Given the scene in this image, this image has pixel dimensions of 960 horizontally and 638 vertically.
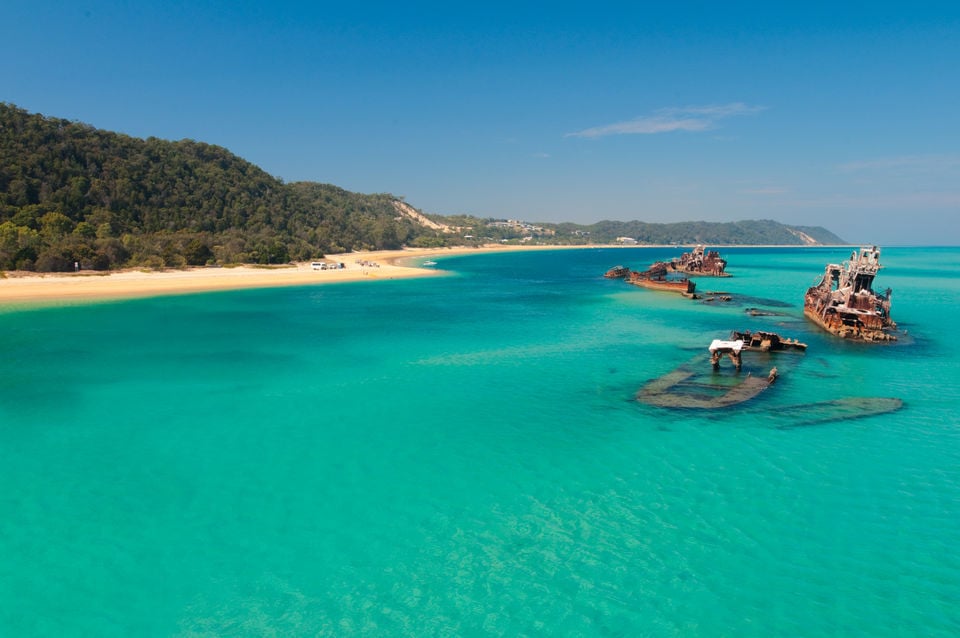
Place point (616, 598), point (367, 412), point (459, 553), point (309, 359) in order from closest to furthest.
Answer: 1. point (616, 598)
2. point (459, 553)
3. point (367, 412)
4. point (309, 359)

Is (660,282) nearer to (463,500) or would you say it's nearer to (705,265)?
(705,265)

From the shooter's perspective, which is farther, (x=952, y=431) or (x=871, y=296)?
(x=871, y=296)

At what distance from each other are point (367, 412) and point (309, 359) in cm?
1337

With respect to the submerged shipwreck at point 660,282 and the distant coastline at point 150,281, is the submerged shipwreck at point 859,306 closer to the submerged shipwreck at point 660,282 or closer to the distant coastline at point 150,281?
the submerged shipwreck at point 660,282

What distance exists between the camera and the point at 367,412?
26641mm

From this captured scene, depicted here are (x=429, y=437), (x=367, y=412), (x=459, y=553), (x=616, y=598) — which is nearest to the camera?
(x=616, y=598)

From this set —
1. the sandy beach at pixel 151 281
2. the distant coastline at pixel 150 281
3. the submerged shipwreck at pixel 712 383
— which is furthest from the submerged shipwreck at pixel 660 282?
the sandy beach at pixel 151 281

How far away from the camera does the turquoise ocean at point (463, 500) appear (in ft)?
41.6

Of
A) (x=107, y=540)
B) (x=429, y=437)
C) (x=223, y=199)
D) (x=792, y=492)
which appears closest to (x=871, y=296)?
(x=792, y=492)

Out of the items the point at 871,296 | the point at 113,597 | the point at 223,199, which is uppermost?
the point at 223,199

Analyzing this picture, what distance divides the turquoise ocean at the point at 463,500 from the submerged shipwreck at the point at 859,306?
28.7 feet

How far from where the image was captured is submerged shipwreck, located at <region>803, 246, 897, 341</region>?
153ft

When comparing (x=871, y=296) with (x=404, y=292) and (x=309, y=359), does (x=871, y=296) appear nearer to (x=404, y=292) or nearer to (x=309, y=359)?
(x=309, y=359)

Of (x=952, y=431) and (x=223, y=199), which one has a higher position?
(x=223, y=199)
